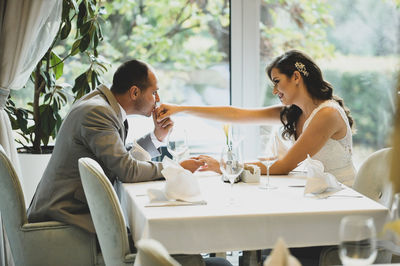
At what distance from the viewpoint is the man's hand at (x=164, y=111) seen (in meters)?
3.18

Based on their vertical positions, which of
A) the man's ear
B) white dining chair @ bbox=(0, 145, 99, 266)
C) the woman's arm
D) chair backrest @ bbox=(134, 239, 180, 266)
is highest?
the man's ear

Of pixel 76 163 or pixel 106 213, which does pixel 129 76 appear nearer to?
pixel 76 163

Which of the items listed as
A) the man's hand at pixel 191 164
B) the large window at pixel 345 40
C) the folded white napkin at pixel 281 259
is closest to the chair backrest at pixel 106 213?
the man's hand at pixel 191 164

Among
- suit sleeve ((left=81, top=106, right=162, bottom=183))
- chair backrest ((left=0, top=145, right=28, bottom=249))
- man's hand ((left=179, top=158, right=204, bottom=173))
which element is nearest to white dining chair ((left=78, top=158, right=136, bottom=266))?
suit sleeve ((left=81, top=106, right=162, bottom=183))

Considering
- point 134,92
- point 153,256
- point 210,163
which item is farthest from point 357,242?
point 134,92

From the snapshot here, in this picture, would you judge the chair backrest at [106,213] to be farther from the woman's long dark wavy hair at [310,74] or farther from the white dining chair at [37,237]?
the woman's long dark wavy hair at [310,74]

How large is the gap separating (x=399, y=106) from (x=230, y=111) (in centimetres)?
287

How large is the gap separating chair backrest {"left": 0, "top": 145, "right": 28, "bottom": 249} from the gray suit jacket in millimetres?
104

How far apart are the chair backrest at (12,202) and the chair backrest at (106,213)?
0.49 meters

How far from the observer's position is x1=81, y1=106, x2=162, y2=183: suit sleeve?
2557mm

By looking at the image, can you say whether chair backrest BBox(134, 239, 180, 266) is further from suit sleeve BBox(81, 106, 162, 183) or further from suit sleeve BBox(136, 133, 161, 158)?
suit sleeve BBox(136, 133, 161, 158)

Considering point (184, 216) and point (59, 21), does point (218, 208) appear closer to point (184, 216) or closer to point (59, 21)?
point (184, 216)

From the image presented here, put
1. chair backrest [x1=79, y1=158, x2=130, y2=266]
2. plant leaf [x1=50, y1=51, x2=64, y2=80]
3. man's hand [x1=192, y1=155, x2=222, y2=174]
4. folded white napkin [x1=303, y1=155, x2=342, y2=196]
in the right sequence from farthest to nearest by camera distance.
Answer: plant leaf [x1=50, y1=51, x2=64, y2=80] → man's hand [x1=192, y1=155, x2=222, y2=174] → folded white napkin [x1=303, y1=155, x2=342, y2=196] → chair backrest [x1=79, y1=158, x2=130, y2=266]

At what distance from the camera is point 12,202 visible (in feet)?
8.37
